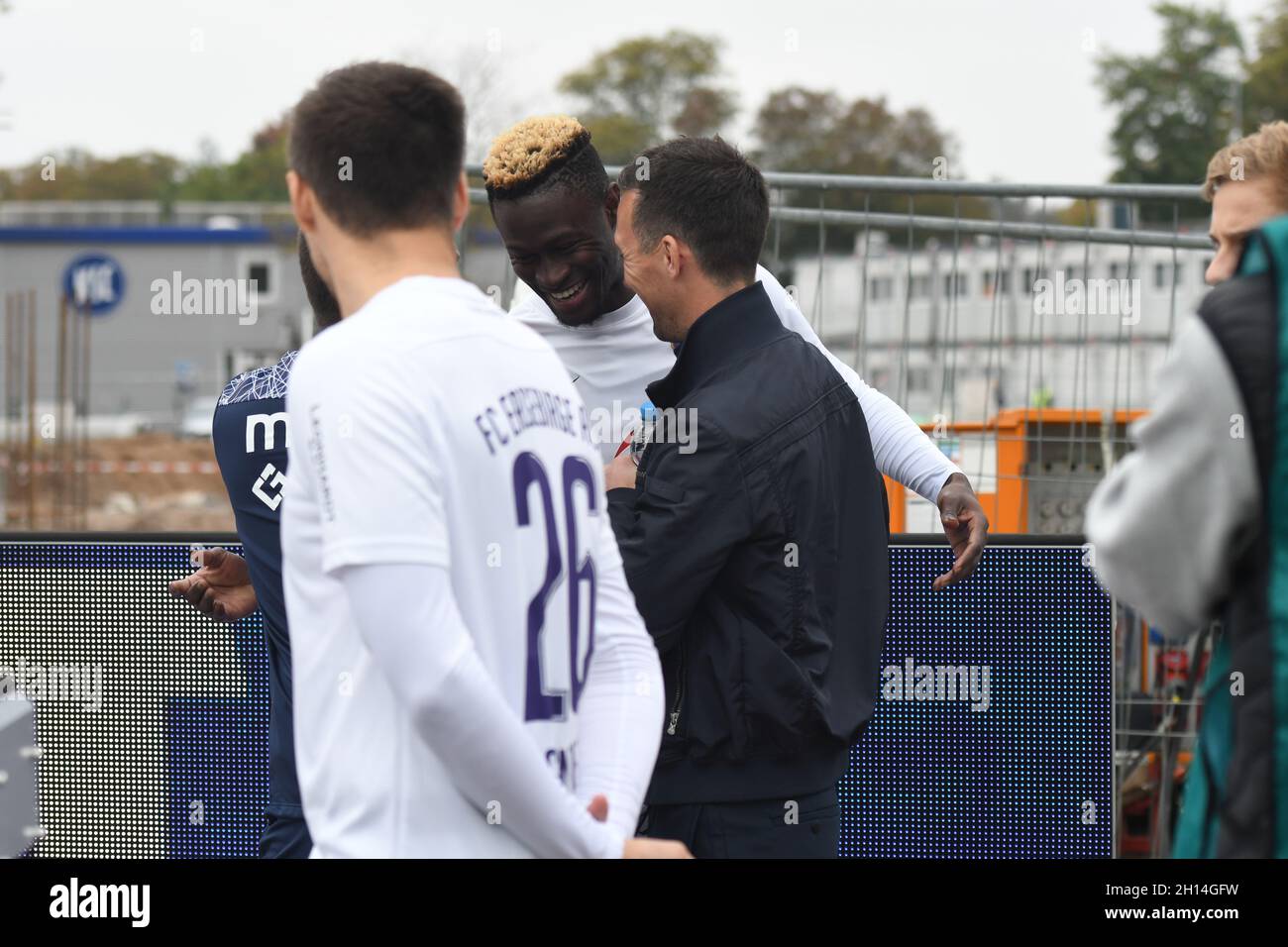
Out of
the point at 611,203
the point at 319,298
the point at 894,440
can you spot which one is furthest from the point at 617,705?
the point at 611,203

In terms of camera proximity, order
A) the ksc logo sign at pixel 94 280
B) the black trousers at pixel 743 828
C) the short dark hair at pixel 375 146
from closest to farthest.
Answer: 1. the short dark hair at pixel 375 146
2. the black trousers at pixel 743 828
3. the ksc logo sign at pixel 94 280

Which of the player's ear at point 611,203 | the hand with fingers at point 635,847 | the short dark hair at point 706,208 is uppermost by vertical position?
the player's ear at point 611,203

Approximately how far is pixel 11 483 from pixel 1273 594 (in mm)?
24302

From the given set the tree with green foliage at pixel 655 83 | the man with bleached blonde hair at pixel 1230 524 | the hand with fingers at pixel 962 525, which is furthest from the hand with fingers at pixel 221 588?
the tree with green foliage at pixel 655 83

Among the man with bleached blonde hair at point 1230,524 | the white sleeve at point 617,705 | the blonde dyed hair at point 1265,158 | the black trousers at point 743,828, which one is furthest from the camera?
the blonde dyed hair at point 1265,158

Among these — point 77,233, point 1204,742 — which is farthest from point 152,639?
point 77,233

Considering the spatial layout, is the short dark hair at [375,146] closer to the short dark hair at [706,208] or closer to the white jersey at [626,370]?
the short dark hair at [706,208]

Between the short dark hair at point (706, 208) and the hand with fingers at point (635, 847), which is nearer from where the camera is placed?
the hand with fingers at point (635, 847)

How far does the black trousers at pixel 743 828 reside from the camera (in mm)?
2971

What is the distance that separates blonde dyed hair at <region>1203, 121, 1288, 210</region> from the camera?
3.45m

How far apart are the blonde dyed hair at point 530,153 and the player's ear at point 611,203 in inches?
5.4

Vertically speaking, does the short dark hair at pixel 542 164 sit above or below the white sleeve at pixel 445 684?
above

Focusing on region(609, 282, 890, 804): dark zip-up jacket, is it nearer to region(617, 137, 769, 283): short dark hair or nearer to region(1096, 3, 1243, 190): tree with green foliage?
region(617, 137, 769, 283): short dark hair

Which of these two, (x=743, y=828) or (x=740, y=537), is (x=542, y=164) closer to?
(x=740, y=537)
